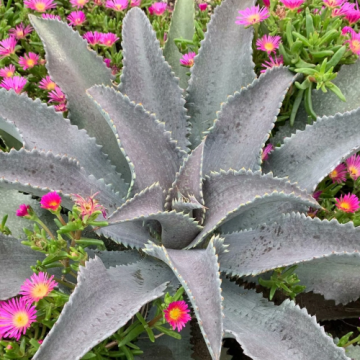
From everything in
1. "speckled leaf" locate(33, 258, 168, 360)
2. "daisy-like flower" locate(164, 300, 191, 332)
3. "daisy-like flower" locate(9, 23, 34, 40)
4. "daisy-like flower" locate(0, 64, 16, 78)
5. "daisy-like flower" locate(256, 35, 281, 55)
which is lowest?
"daisy-like flower" locate(164, 300, 191, 332)

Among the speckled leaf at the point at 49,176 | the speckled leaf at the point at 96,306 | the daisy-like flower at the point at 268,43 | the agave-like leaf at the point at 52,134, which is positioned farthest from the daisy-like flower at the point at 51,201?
the daisy-like flower at the point at 268,43

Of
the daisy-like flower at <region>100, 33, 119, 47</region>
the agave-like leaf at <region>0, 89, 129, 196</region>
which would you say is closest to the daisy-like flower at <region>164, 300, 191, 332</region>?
the agave-like leaf at <region>0, 89, 129, 196</region>

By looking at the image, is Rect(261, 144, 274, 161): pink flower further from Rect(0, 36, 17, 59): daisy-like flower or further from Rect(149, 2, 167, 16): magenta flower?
Rect(0, 36, 17, 59): daisy-like flower

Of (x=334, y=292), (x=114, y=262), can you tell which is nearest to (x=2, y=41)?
(x=114, y=262)

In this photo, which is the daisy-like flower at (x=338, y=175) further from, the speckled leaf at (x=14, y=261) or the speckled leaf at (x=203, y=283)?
the speckled leaf at (x=14, y=261)

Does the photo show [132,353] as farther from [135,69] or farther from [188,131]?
[135,69]

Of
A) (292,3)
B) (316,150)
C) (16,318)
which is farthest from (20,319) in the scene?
(292,3)
